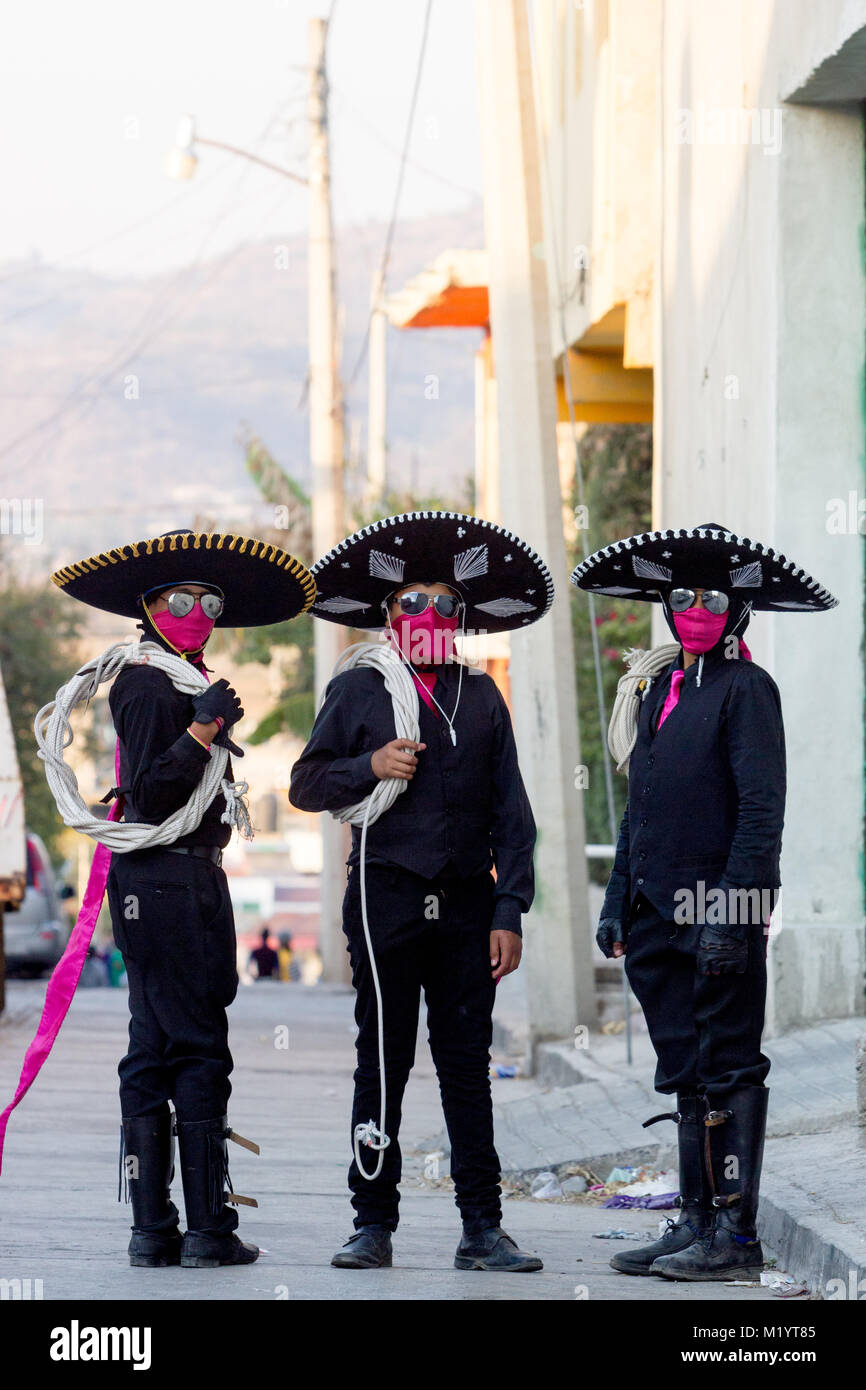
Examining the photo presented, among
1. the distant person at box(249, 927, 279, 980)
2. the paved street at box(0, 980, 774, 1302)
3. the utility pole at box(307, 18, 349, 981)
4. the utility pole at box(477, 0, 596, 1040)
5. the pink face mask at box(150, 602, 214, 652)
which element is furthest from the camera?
the distant person at box(249, 927, 279, 980)

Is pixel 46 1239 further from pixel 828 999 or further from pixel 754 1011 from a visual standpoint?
pixel 828 999

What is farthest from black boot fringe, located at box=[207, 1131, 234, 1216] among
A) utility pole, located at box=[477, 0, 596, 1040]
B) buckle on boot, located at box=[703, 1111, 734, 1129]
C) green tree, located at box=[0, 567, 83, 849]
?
green tree, located at box=[0, 567, 83, 849]

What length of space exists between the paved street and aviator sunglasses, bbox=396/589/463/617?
1.98 meters

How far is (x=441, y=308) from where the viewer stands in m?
21.9

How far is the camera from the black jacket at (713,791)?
5539 mm

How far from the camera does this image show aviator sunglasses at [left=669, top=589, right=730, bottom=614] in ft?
18.8

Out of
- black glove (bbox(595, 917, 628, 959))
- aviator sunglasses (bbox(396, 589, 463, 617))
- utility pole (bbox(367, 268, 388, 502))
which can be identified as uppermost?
utility pole (bbox(367, 268, 388, 502))

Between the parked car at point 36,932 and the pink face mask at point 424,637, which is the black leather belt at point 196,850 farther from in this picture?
the parked car at point 36,932

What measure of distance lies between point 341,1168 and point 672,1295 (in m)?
3.12

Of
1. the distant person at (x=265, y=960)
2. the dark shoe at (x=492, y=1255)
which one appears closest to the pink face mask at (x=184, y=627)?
the dark shoe at (x=492, y=1255)

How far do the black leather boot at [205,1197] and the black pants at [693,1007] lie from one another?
1.36 m

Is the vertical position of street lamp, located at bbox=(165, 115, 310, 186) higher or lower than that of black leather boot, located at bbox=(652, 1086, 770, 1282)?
higher

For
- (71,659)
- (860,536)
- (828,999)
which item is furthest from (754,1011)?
(71,659)

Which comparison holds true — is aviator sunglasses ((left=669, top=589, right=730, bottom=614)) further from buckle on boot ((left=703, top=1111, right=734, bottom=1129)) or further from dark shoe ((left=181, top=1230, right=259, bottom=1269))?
dark shoe ((left=181, top=1230, right=259, bottom=1269))
